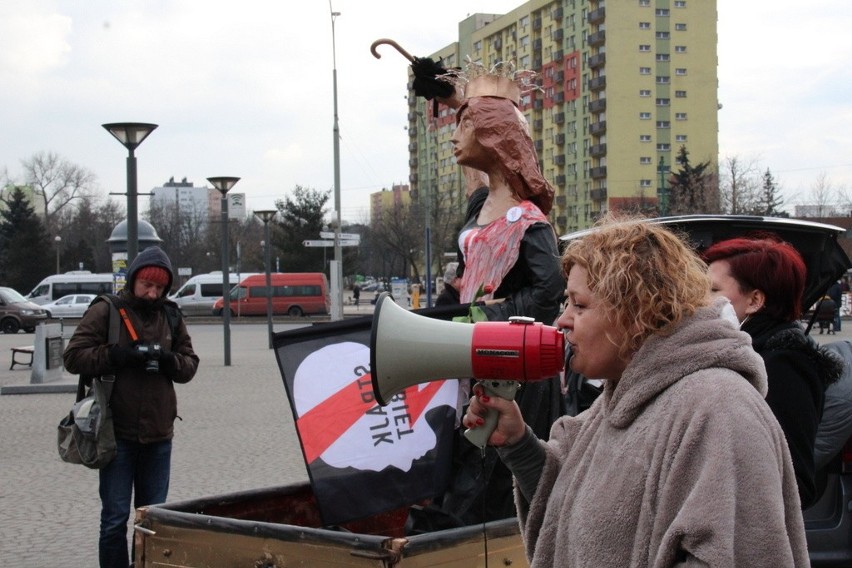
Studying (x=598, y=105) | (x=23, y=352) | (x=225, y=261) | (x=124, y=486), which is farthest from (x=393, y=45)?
(x=598, y=105)

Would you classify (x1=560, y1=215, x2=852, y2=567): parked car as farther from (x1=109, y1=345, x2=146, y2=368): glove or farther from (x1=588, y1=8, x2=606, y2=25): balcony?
(x1=588, y1=8, x2=606, y2=25): balcony

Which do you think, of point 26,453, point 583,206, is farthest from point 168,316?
point 583,206

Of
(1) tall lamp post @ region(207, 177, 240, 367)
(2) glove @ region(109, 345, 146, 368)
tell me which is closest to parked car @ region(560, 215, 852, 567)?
(2) glove @ region(109, 345, 146, 368)

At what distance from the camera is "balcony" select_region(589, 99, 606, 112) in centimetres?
8616

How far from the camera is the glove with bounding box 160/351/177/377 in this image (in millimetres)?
5398

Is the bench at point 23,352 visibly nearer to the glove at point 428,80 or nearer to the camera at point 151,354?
the camera at point 151,354

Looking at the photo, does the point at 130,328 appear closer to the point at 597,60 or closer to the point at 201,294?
the point at 201,294

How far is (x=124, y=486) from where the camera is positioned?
211 inches

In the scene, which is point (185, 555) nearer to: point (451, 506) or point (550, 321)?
point (451, 506)

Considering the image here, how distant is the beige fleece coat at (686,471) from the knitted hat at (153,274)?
11.9ft

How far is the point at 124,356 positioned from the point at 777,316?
3.26 m

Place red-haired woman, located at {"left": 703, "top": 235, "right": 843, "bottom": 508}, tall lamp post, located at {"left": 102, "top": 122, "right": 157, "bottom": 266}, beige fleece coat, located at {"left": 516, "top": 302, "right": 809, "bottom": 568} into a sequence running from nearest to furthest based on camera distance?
beige fleece coat, located at {"left": 516, "top": 302, "right": 809, "bottom": 568}
red-haired woman, located at {"left": 703, "top": 235, "right": 843, "bottom": 508}
tall lamp post, located at {"left": 102, "top": 122, "right": 157, "bottom": 266}

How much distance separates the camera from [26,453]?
11.1 meters

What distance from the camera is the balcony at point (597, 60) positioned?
8794 centimetres
